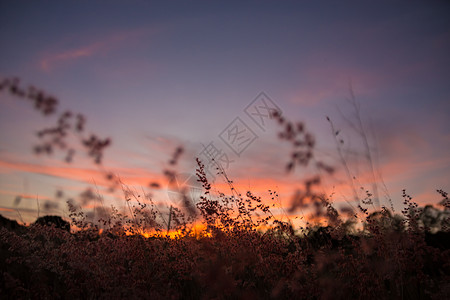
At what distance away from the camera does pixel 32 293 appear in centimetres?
396

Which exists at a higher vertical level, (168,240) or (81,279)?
(168,240)

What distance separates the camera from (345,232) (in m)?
5.30

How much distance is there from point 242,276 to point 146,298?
196 centimetres

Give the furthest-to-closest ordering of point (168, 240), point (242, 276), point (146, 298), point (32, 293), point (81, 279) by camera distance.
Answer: point (168, 240) → point (242, 276) → point (81, 279) → point (32, 293) → point (146, 298)

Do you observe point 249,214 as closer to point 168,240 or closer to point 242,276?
point 242,276

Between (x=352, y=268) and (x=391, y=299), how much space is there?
21.5 inches

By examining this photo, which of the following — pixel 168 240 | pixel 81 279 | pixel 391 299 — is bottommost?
pixel 391 299

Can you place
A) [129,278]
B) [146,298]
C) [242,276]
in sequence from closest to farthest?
[146,298] < [129,278] < [242,276]

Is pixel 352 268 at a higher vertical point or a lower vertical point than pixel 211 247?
lower

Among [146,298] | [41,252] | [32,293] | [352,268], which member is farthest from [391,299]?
[41,252]

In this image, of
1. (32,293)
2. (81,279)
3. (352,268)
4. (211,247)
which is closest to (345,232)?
(352,268)

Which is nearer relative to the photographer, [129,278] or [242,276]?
[129,278]

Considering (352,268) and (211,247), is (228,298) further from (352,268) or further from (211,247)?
(352,268)

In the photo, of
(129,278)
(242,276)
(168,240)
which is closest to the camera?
(129,278)
